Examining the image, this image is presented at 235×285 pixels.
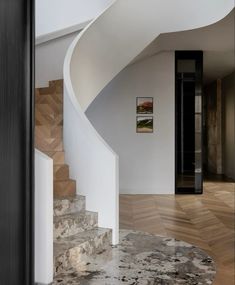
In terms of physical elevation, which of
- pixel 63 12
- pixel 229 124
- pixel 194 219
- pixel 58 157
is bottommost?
pixel 194 219

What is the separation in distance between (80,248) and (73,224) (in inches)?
12.3

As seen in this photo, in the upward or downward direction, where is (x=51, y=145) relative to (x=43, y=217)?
upward

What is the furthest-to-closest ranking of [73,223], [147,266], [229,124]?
[229,124], [73,223], [147,266]

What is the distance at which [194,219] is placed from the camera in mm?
4504

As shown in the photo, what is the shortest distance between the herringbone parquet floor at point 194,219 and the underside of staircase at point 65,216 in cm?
94

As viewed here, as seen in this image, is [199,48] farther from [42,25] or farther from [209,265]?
[209,265]

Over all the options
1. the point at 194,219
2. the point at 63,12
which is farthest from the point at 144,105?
the point at 194,219

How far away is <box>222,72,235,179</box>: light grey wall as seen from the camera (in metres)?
9.11

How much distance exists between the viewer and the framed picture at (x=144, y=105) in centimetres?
689

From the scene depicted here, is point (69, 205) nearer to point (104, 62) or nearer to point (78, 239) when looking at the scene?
point (78, 239)

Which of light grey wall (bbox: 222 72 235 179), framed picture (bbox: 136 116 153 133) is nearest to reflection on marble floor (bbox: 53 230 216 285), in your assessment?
framed picture (bbox: 136 116 153 133)

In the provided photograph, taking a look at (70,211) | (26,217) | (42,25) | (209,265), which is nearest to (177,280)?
(209,265)

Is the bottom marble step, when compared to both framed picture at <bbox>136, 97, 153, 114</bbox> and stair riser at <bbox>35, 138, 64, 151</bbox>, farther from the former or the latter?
framed picture at <bbox>136, 97, 153, 114</bbox>

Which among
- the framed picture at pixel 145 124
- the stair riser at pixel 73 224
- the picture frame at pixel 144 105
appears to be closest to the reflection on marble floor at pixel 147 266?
the stair riser at pixel 73 224
